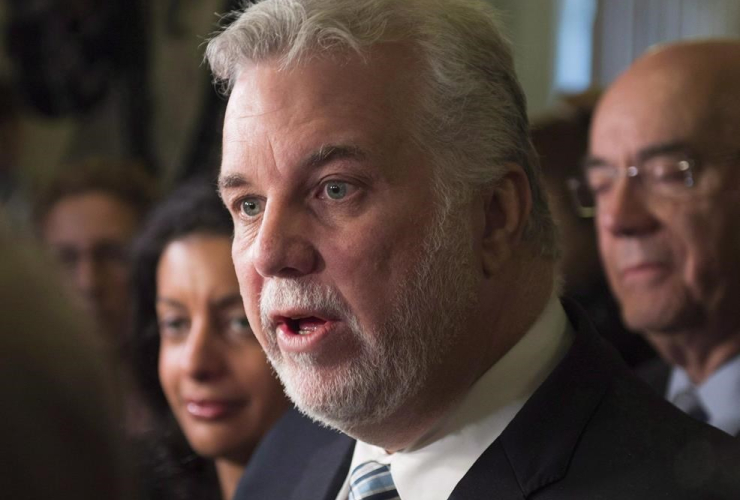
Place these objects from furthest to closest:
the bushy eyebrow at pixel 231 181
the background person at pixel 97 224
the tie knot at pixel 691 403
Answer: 1. the background person at pixel 97 224
2. the tie knot at pixel 691 403
3. the bushy eyebrow at pixel 231 181

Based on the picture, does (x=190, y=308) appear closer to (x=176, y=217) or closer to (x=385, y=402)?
(x=176, y=217)

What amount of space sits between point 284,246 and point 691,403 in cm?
182

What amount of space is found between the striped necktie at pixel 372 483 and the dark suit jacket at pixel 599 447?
0.20 meters

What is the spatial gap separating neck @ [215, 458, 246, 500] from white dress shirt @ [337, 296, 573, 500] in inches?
47.0

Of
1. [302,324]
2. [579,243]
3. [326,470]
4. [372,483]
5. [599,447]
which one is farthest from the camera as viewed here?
[579,243]

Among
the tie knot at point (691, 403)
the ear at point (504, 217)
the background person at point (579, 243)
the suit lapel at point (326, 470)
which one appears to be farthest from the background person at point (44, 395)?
the background person at point (579, 243)

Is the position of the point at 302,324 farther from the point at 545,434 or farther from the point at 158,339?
the point at 158,339

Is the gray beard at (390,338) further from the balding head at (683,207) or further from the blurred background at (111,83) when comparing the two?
the blurred background at (111,83)

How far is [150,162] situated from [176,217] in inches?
118

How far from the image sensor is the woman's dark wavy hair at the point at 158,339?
12.5 feet

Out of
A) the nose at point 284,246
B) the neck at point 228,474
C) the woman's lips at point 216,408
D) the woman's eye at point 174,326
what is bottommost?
the neck at point 228,474

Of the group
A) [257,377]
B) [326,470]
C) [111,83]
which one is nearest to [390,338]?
[326,470]

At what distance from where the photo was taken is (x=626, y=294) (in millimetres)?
3801

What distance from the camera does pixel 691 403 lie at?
370 cm
